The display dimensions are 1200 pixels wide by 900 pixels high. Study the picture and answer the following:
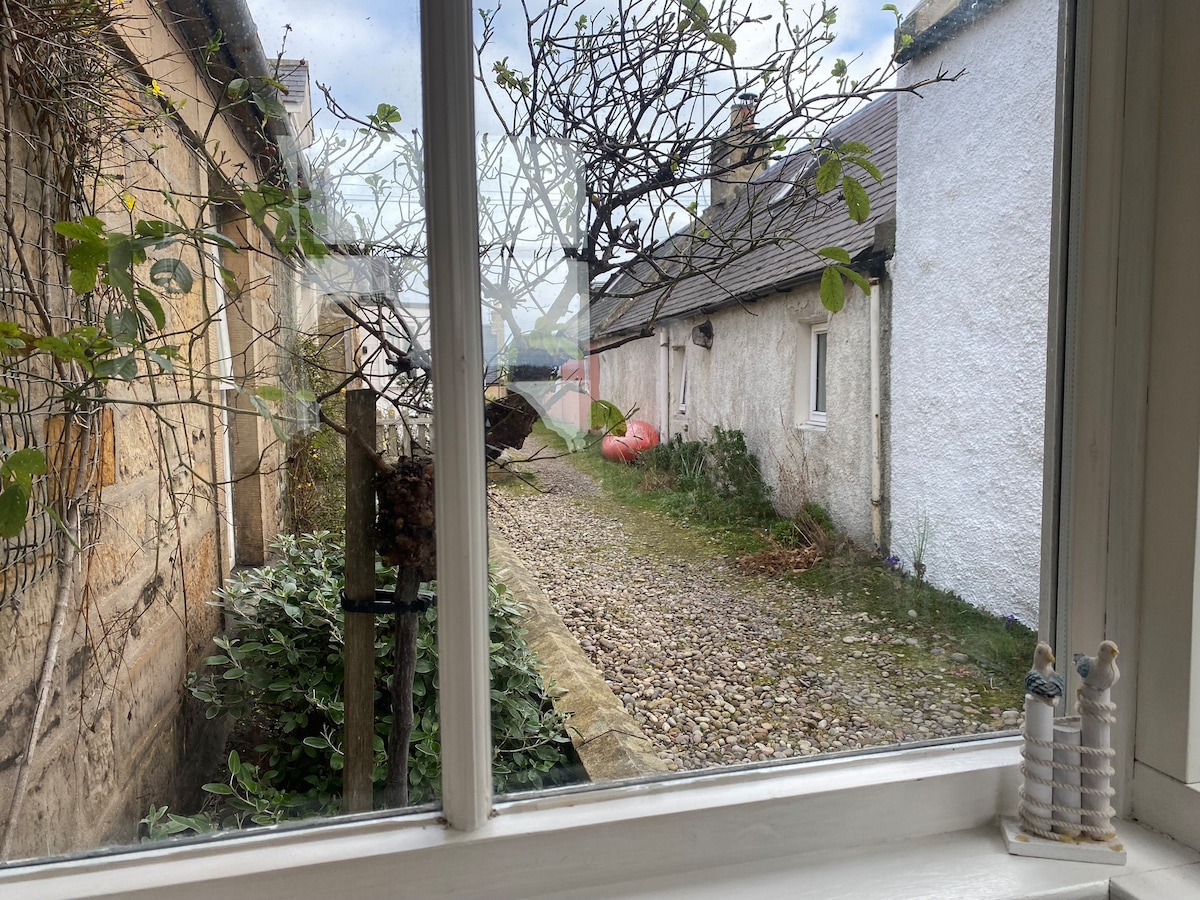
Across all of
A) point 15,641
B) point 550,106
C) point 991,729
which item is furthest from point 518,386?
point 991,729

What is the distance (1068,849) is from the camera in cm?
71

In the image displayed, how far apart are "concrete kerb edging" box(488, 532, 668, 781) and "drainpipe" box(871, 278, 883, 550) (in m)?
0.37

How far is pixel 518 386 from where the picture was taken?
2.39ft

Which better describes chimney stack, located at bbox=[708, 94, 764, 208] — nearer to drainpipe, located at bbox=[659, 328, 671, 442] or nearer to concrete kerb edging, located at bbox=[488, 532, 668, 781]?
drainpipe, located at bbox=[659, 328, 671, 442]

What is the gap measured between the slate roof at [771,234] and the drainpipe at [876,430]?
61mm

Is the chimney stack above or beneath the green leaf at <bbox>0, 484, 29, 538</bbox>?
A: above

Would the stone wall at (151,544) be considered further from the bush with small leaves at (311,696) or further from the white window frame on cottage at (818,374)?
the white window frame on cottage at (818,374)

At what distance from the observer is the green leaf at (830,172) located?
2.61ft

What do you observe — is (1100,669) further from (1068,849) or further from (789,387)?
(789,387)

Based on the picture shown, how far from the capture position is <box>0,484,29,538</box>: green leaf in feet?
2.03

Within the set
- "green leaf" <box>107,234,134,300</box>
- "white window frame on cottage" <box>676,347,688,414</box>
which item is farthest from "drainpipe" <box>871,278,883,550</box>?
"green leaf" <box>107,234,134,300</box>

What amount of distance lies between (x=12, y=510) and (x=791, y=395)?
2.57ft

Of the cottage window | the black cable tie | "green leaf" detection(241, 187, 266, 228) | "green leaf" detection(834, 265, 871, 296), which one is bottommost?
the black cable tie

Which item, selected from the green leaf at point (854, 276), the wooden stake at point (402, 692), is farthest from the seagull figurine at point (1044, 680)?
the wooden stake at point (402, 692)
